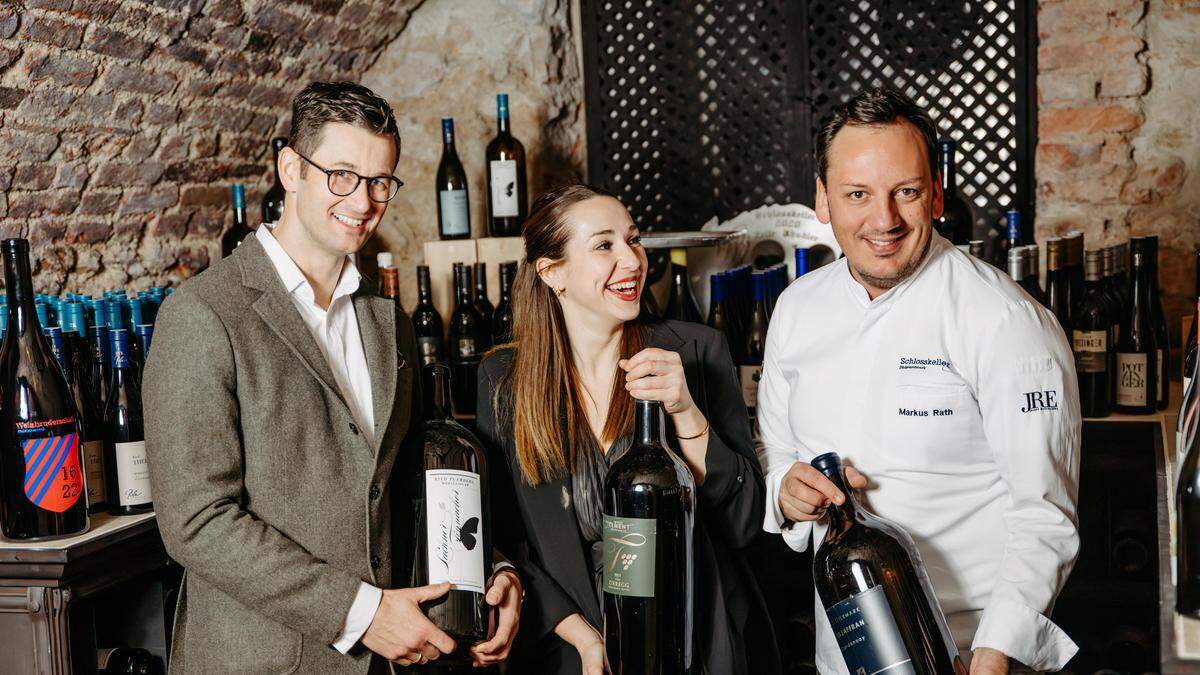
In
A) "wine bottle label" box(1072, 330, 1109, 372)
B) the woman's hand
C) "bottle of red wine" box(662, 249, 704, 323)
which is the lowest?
"wine bottle label" box(1072, 330, 1109, 372)

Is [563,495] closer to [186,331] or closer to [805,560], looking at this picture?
[186,331]

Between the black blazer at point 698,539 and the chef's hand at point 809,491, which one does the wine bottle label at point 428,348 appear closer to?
the black blazer at point 698,539

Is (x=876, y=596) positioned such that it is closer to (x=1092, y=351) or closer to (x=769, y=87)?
(x=1092, y=351)

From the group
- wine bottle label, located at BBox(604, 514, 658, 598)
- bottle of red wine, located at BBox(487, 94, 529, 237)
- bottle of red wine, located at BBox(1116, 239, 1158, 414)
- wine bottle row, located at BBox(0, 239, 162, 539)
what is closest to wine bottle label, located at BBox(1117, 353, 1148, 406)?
bottle of red wine, located at BBox(1116, 239, 1158, 414)

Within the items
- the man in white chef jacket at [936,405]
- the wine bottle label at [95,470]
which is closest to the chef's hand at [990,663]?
the man in white chef jacket at [936,405]

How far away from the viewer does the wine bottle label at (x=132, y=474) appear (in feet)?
5.98

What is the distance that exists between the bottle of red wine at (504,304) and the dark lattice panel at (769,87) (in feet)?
1.98

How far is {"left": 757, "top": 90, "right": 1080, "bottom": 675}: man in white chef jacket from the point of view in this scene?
1332mm

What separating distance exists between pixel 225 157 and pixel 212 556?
64.4 inches

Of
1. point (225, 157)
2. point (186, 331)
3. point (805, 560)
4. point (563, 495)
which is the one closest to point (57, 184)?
point (225, 157)

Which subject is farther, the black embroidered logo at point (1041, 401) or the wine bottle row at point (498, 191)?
the wine bottle row at point (498, 191)

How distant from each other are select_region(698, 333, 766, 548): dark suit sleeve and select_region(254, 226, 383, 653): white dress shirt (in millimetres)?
523

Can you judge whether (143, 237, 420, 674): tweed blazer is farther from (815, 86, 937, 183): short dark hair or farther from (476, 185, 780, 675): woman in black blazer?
(815, 86, 937, 183): short dark hair

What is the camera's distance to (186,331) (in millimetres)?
1395
